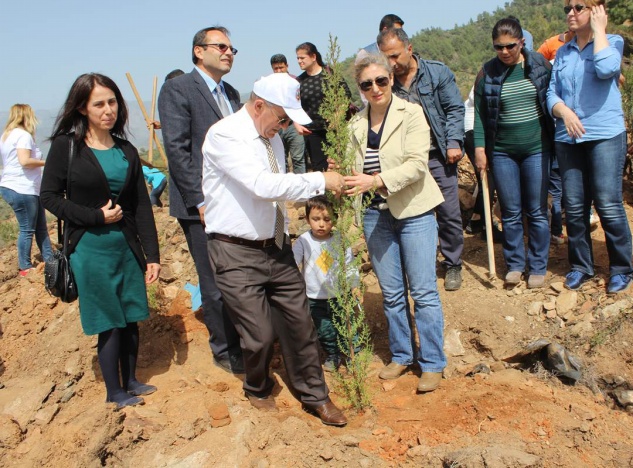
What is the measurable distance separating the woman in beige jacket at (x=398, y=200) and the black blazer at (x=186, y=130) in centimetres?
108

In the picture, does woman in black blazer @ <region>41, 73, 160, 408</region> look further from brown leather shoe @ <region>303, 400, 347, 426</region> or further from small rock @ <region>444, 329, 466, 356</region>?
small rock @ <region>444, 329, 466, 356</region>

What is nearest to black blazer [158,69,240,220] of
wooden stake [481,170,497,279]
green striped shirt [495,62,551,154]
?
green striped shirt [495,62,551,154]

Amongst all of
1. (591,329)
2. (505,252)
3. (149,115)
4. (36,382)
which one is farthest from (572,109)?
(149,115)

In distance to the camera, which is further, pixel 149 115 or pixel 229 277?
pixel 149 115

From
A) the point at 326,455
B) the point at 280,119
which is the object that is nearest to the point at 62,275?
the point at 280,119

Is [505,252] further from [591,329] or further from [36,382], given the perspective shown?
[36,382]

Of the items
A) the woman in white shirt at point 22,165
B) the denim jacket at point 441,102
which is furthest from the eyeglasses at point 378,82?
the woman in white shirt at point 22,165

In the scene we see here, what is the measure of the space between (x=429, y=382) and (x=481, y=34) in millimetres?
40279

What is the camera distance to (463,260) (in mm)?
5844

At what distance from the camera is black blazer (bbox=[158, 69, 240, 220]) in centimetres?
386

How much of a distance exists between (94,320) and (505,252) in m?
3.61

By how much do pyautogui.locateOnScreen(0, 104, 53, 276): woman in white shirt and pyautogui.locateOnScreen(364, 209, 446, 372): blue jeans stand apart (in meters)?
4.73

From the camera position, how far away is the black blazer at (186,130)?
3.86m

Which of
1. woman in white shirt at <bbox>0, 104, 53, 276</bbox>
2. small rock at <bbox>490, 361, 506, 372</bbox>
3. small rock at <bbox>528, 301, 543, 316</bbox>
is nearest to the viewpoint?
small rock at <bbox>490, 361, 506, 372</bbox>
